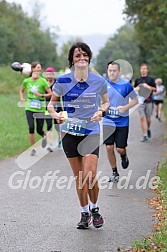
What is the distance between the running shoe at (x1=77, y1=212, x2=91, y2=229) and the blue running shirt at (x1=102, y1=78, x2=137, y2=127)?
3571mm

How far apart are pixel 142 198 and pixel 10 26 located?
61193mm

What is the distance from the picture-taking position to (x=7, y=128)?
19.5m

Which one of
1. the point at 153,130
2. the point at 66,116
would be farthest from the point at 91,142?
the point at 153,130

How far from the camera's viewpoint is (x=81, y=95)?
732cm

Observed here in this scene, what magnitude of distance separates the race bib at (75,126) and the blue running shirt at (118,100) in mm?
3562

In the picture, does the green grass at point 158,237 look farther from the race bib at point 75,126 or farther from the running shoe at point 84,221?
the race bib at point 75,126

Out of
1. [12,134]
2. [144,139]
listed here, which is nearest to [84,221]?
[144,139]

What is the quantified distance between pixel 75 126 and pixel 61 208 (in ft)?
5.69

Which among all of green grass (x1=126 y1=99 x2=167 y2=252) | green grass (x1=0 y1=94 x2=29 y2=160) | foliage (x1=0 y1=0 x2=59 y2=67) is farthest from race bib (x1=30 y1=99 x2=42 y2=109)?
foliage (x1=0 y1=0 x2=59 y2=67)

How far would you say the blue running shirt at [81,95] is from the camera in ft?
24.1

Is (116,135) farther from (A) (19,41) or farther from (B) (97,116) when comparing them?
(A) (19,41)

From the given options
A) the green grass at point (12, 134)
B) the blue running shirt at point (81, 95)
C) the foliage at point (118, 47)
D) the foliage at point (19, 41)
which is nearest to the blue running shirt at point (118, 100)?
the blue running shirt at point (81, 95)

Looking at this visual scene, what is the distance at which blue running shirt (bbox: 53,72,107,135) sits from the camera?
7.33 m

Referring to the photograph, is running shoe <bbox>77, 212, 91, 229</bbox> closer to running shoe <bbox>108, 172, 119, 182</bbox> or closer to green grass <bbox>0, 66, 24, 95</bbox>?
running shoe <bbox>108, 172, 119, 182</bbox>
